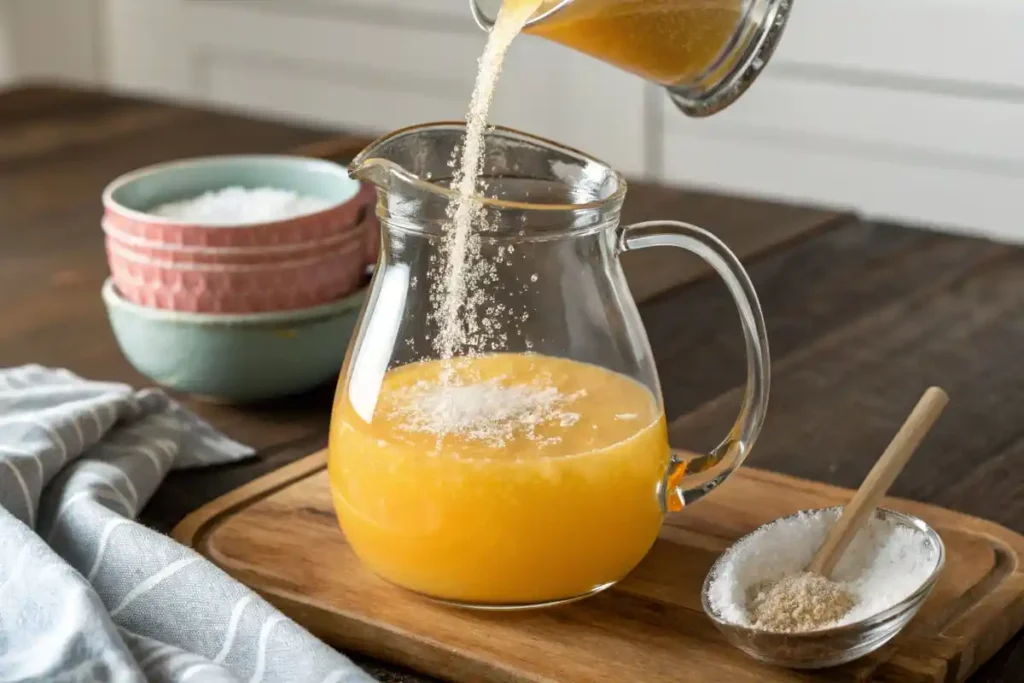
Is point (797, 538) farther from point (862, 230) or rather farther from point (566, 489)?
point (862, 230)

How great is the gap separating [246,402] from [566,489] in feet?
1.37

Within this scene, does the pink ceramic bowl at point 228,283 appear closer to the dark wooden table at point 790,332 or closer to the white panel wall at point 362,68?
the dark wooden table at point 790,332

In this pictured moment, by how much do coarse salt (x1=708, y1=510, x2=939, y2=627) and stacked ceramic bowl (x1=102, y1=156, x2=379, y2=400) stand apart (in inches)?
16.2

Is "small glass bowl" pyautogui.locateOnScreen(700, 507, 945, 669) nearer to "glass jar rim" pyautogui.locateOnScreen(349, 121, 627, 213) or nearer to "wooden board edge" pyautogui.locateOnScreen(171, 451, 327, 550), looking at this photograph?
"glass jar rim" pyautogui.locateOnScreen(349, 121, 627, 213)

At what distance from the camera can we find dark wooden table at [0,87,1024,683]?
1000 mm

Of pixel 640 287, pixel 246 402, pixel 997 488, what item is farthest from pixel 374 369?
pixel 640 287

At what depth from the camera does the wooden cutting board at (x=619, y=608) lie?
75 centimetres

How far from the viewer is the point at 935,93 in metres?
2.34

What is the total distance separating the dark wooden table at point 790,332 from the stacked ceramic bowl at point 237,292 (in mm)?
44

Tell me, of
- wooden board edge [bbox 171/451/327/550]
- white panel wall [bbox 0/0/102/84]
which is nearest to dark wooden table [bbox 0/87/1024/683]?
wooden board edge [bbox 171/451/327/550]

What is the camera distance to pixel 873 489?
2.66 ft

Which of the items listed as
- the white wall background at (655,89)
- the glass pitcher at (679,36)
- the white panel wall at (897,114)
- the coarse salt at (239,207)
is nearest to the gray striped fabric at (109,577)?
the coarse salt at (239,207)

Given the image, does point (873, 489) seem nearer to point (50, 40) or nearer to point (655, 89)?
point (655, 89)

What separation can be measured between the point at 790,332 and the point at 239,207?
1.53 ft
